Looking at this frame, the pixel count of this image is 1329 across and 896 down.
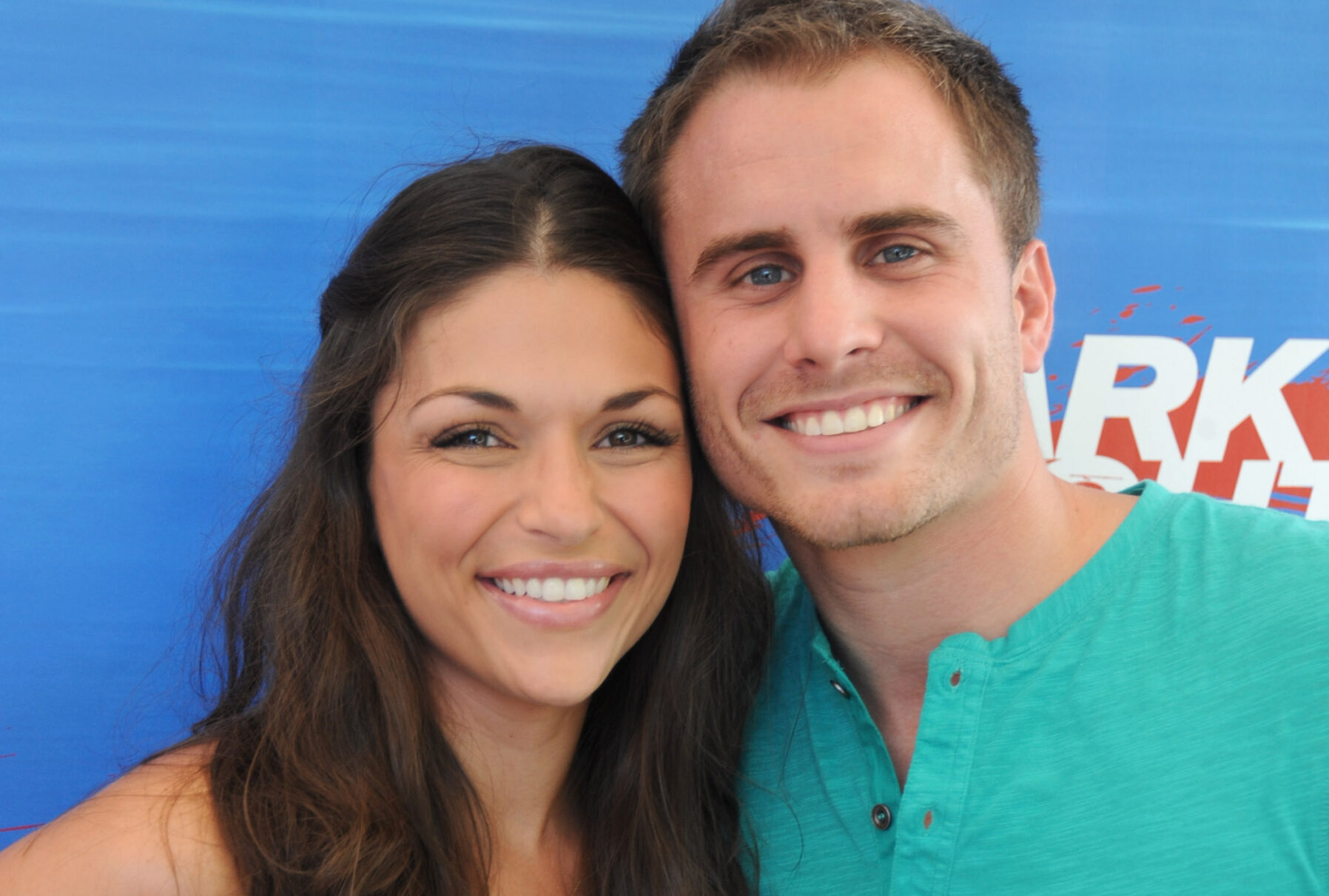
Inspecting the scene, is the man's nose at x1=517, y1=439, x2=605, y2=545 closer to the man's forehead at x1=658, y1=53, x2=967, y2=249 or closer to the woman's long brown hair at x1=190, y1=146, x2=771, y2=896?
the woman's long brown hair at x1=190, y1=146, x2=771, y2=896

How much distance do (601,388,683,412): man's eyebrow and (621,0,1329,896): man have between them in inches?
4.1

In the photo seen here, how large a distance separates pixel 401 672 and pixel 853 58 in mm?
1184

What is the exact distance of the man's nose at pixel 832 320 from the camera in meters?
1.58

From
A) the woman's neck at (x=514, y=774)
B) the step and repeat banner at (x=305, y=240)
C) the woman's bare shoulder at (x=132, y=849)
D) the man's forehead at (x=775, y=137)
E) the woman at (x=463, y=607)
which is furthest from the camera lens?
the step and repeat banner at (x=305, y=240)

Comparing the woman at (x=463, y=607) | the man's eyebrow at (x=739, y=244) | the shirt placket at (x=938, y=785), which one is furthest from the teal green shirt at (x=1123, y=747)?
the man's eyebrow at (x=739, y=244)

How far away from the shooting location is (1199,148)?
2307 millimetres


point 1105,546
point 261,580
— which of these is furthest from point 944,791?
point 261,580

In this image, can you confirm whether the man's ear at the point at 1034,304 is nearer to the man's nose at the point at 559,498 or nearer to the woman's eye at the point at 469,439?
the man's nose at the point at 559,498

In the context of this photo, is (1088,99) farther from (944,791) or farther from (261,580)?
(261,580)

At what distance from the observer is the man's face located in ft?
5.30

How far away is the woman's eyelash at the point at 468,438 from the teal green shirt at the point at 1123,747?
659 mm

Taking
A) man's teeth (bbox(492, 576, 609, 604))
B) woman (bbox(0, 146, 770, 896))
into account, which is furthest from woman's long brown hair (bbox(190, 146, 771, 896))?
man's teeth (bbox(492, 576, 609, 604))

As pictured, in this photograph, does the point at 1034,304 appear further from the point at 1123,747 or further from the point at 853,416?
the point at 1123,747

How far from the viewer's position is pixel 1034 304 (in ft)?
6.05
